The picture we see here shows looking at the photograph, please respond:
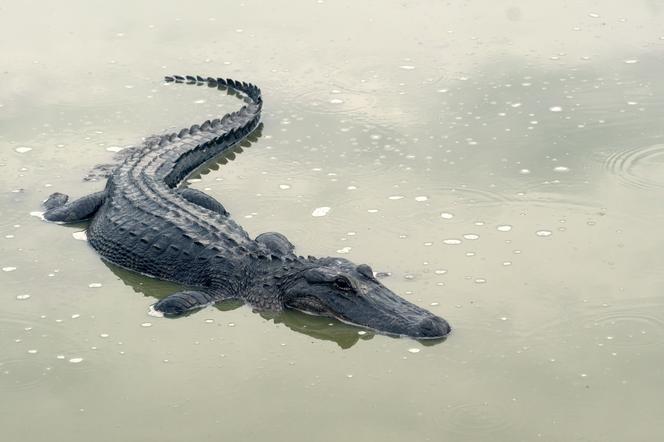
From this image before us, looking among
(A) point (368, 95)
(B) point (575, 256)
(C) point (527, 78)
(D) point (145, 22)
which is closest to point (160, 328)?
(B) point (575, 256)

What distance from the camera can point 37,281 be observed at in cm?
945

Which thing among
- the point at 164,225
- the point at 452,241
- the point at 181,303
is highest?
the point at 452,241

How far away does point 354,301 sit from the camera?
8789 mm

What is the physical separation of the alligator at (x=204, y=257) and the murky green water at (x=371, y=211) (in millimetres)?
159

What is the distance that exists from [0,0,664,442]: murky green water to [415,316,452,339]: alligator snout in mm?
88

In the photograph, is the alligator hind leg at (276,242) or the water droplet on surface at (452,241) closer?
the alligator hind leg at (276,242)

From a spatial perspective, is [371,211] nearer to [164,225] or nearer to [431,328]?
[164,225]

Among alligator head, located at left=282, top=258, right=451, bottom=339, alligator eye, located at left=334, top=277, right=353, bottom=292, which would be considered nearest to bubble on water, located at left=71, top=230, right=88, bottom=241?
alligator head, located at left=282, top=258, right=451, bottom=339

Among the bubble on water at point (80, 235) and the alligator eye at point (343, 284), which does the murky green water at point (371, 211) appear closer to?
the bubble on water at point (80, 235)

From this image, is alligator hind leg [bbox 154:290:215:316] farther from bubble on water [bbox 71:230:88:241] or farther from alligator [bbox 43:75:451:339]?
bubble on water [bbox 71:230:88:241]

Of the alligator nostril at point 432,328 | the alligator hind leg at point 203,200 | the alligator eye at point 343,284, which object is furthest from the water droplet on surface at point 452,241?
the alligator hind leg at point 203,200

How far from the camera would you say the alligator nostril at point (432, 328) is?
27.4ft

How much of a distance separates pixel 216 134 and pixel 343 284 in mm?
3716

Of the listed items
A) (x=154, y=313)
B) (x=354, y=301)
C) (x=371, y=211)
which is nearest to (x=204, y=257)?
(x=154, y=313)
